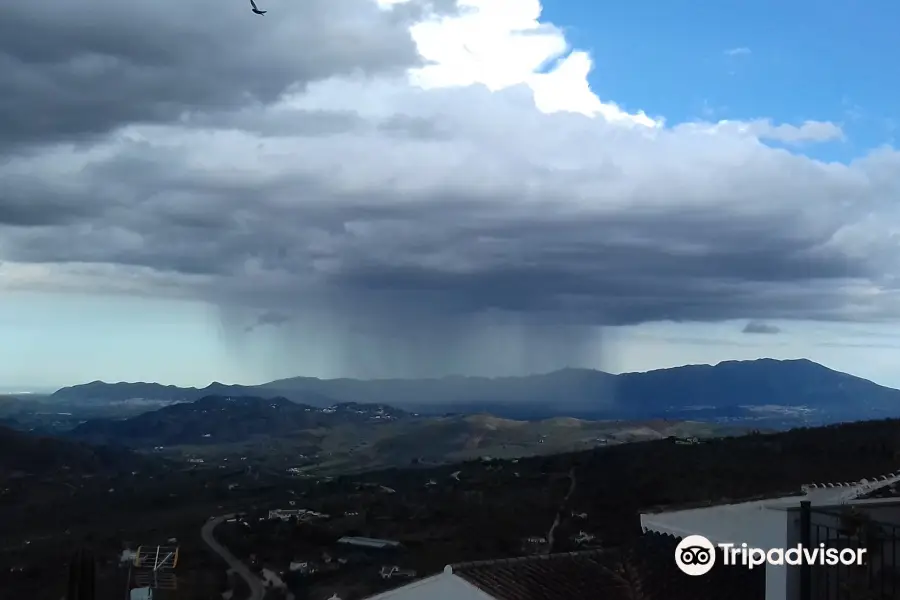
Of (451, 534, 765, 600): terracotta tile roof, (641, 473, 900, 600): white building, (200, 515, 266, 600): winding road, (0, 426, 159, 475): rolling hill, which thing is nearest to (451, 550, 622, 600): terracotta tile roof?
(451, 534, 765, 600): terracotta tile roof

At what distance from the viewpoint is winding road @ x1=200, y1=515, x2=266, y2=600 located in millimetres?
38816

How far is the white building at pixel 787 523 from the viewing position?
9.80m

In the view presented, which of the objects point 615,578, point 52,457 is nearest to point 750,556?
point 615,578

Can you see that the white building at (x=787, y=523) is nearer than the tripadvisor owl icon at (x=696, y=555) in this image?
Yes

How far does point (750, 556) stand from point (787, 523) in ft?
3.71

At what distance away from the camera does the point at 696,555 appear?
12.7 m

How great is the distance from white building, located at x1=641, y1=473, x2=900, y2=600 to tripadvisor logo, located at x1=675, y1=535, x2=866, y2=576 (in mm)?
84

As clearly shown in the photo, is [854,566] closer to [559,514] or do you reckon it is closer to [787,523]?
[787,523]

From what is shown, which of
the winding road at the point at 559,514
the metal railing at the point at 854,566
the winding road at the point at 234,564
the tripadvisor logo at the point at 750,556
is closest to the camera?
the metal railing at the point at 854,566

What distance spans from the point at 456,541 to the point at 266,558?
432 inches

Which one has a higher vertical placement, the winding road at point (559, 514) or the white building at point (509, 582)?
the white building at point (509, 582)

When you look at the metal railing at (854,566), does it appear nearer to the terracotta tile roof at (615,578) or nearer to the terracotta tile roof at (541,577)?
the terracotta tile roof at (615,578)

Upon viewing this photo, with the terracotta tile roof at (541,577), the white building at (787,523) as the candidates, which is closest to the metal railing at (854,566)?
the white building at (787,523)

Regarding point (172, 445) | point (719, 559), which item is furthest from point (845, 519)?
point (172, 445)
